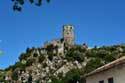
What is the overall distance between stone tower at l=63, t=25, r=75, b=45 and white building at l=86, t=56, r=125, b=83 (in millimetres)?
110446

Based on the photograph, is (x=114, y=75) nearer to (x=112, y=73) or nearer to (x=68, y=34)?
(x=112, y=73)

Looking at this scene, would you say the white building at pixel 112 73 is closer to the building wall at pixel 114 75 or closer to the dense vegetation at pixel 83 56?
the building wall at pixel 114 75

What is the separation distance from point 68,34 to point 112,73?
120260 mm

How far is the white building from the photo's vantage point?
103 ft

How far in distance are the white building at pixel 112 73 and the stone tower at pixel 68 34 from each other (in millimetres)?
110446

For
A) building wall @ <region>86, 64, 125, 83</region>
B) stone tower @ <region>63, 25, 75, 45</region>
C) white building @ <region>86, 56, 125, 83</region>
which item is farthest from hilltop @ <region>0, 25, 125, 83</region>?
building wall @ <region>86, 64, 125, 83</region>

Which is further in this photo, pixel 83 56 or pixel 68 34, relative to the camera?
pixel 68 34

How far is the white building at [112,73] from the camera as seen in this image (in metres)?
31.4

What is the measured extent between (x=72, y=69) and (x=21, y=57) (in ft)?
81.7

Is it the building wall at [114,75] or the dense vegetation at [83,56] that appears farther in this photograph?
the dense vegetation at [83,56]

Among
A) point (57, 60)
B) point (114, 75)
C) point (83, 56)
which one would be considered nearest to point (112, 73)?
point (114, 75)

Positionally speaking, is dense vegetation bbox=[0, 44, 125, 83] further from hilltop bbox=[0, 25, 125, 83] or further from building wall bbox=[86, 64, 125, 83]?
building wall bbox=[86, 64, 125, 83]

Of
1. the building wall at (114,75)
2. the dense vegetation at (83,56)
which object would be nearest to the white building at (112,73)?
the building wall at (114,75)

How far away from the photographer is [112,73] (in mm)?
33094
